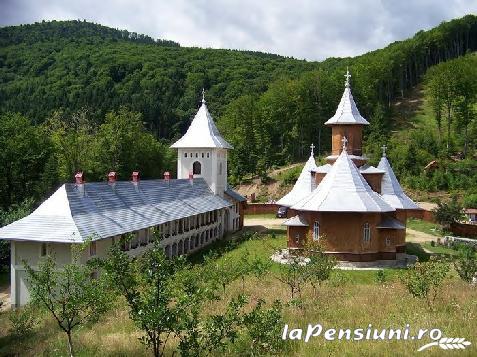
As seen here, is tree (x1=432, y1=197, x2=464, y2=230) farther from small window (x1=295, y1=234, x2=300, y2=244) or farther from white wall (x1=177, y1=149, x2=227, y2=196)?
white wall (x1=177, y1=149, x2=227, y2=196)

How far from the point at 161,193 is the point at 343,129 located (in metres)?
12.4

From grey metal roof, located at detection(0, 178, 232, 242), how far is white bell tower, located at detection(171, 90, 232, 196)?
5449 mm

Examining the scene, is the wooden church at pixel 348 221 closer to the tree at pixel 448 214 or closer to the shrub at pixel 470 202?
the tree at pixel 448 214

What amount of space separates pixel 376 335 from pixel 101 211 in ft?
55.2

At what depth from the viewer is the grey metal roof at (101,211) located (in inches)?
933

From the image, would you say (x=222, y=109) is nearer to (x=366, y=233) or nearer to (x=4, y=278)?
(x=4, y=278)

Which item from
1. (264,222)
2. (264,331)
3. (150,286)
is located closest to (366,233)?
(264,331)

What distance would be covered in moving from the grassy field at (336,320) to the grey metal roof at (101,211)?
4020 mm

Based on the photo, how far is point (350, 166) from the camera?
29.9m

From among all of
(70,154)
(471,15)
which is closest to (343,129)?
(70,154)

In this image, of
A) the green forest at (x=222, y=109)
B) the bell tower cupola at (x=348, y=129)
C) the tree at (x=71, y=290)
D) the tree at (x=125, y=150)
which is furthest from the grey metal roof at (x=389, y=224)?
the tree at (x=125, y=150)

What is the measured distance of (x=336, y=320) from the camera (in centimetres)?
1509

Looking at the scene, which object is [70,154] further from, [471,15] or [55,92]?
[471,15]

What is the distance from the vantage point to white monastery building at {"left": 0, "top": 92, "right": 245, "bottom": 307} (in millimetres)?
23984
